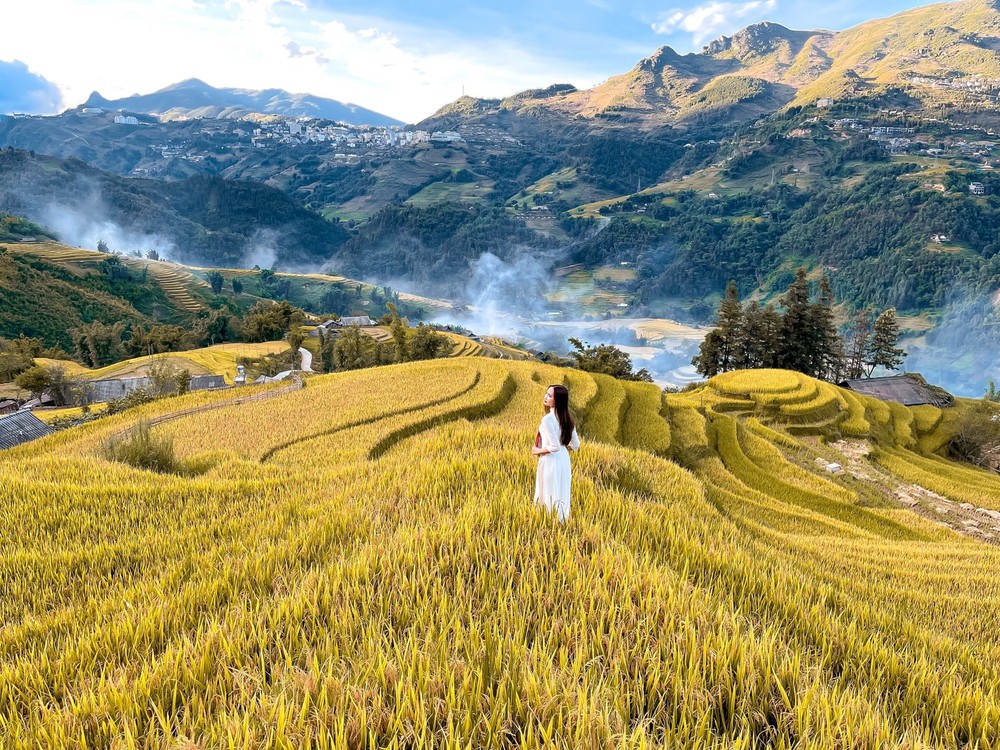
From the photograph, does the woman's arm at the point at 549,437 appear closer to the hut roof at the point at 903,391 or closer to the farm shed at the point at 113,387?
the hut roof at the point at 903,391

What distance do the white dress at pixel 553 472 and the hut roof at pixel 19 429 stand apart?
89.1 ft

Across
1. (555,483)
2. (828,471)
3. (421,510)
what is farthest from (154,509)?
(828,471)

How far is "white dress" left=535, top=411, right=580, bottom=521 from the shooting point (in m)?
5.02

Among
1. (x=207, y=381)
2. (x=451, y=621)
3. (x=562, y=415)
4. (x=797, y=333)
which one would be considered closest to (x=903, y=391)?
(x=797, y=333)

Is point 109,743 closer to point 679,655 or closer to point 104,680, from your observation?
point 104,680

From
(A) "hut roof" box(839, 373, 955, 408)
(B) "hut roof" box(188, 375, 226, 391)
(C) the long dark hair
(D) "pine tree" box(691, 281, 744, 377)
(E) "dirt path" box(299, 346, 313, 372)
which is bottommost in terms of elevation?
(E) "dirt path" box(299, 346, 313, 372)

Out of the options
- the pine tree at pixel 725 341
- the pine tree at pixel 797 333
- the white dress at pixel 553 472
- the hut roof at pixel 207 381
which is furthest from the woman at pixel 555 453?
the hut roof at pixel 207 381

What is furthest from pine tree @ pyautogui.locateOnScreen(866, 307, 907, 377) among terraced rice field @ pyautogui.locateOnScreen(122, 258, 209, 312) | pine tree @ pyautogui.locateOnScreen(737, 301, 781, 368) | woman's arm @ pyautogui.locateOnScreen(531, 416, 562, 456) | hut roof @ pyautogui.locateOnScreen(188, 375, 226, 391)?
terraced rice field @ pyautogui.locateOnScreen(122, 258, 209, 312)

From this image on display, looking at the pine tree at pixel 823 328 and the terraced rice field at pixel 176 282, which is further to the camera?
the terraced rice field at pixel 176 282

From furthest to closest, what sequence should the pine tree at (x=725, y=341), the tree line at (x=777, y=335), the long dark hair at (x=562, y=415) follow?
the pine tree at (x=725, y=341), the tree line at (x=777, y=335), the long dark hair at (x=562, y=415)

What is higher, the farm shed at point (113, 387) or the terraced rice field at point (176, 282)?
the terraced rice field at point (176, 282)

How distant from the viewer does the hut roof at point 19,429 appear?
22.8 meters

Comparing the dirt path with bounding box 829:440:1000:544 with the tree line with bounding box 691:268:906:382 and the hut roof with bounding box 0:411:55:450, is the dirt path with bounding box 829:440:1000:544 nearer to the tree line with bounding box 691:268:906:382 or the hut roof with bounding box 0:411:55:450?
the tree line with bounding box 691:268:906:382

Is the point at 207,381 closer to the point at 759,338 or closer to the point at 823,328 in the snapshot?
the point at 759,338
